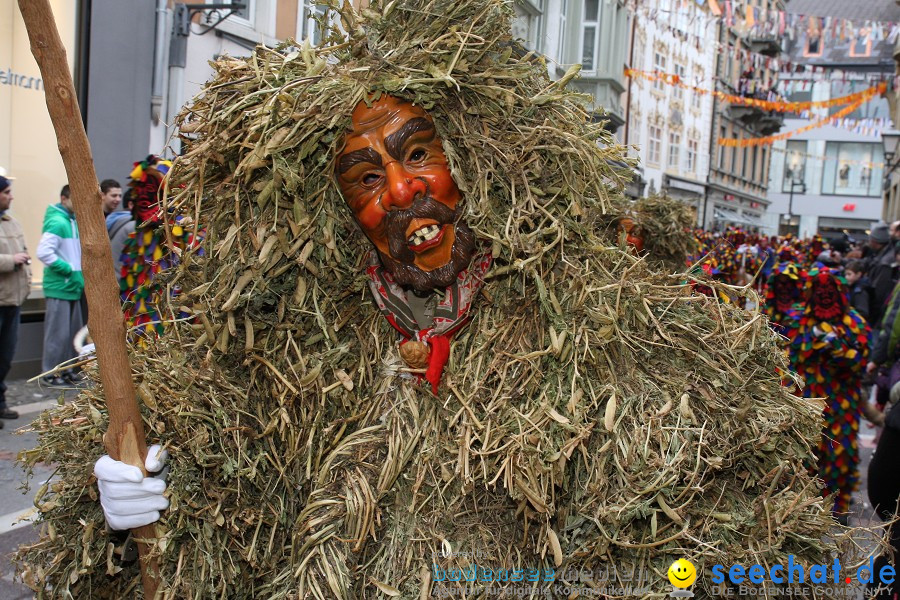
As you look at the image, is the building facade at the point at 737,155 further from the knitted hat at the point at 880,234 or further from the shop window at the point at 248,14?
the shop window at the point at 248,14

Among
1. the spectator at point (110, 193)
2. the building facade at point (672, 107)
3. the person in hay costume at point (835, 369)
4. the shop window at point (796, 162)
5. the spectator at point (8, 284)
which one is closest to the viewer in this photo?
the person in hay costume at point (835, 369)

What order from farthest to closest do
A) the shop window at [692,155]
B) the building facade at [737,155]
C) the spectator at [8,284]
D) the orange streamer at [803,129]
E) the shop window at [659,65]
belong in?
the building facade at [737,155]
the shop window at [692,155]
the shop window at [659,65]
the orange streamer at [803,129]
the spectator at [8,284]

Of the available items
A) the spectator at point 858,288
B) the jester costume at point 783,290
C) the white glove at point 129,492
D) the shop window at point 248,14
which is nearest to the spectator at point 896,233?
the spectator at point 858,288

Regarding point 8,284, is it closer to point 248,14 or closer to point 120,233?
point 120,233

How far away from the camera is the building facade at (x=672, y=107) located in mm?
24875

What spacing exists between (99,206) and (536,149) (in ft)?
4.12

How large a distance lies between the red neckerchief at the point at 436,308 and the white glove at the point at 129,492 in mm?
836

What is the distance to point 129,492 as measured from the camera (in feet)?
6.46

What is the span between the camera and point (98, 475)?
1.99 metres

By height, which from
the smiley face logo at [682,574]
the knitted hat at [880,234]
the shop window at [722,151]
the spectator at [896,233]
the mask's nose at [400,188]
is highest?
the shop window at [722,151]

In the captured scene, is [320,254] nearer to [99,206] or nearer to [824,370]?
[99,206]

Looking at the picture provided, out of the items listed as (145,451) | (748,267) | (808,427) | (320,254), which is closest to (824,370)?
(808,427)

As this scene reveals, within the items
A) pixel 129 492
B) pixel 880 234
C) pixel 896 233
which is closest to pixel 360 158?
pixel 129 492

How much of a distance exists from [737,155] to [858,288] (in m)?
35.3
